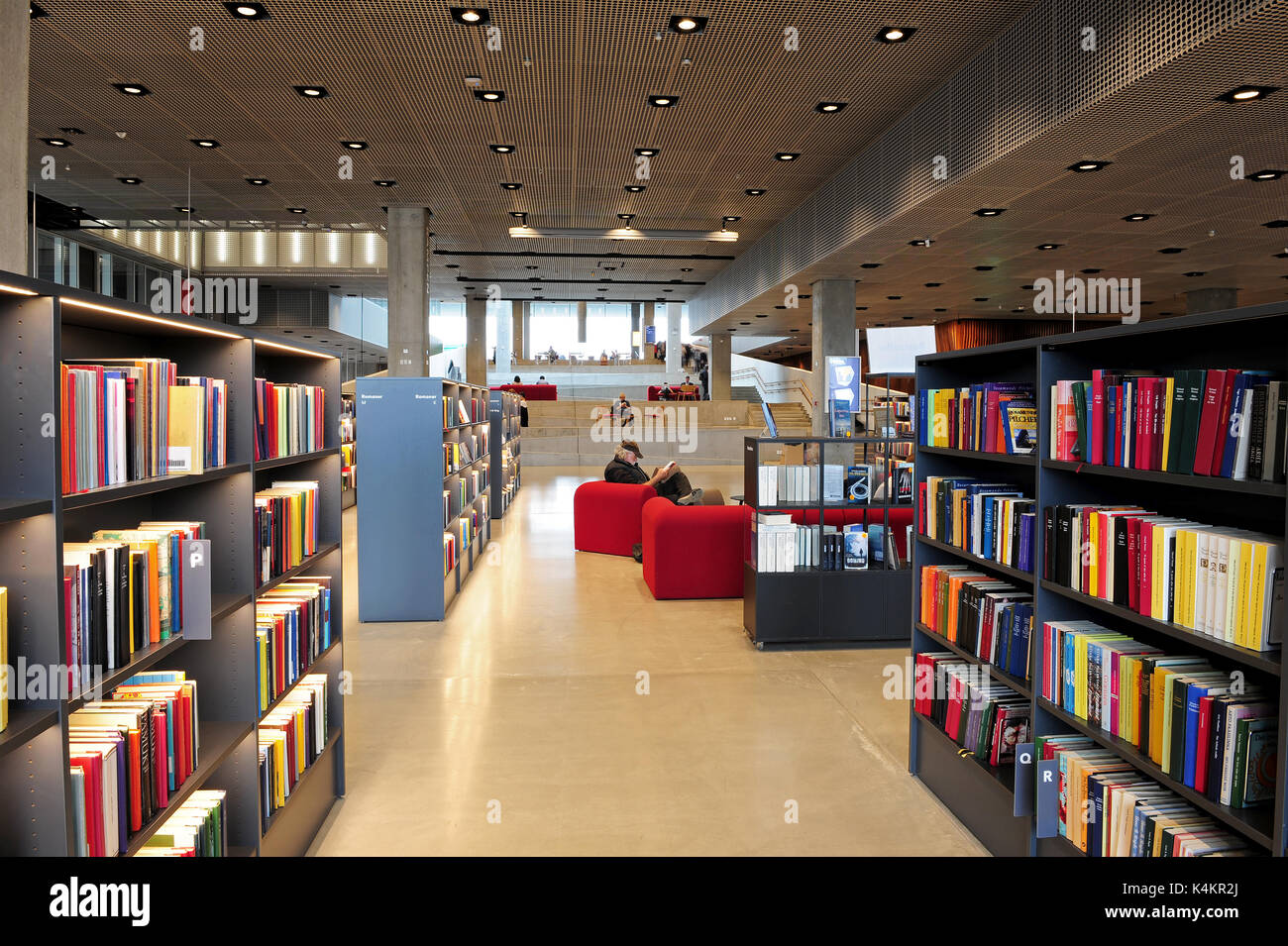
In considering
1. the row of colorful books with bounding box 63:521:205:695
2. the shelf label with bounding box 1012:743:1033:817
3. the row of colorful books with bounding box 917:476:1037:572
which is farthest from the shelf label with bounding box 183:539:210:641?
the row of colorful books with bounding box 917:476:1037:572

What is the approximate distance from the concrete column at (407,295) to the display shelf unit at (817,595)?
265 inches

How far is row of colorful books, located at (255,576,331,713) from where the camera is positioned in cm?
312

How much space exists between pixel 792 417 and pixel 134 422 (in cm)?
2562

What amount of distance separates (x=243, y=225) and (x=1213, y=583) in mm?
14978

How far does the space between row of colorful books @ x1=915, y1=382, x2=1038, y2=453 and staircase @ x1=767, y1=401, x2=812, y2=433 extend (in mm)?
21564

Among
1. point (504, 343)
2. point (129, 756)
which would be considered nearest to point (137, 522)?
point (129, 756)

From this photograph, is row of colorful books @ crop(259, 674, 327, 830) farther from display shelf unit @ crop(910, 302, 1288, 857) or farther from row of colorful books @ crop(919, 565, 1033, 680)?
row of colorful books @ crop(919, 565, 1033, 680)

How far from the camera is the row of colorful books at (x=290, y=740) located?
308 cm

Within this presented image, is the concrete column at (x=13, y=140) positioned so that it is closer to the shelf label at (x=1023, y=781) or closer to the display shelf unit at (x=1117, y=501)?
the display shelf unit at (x=1117, y=501)

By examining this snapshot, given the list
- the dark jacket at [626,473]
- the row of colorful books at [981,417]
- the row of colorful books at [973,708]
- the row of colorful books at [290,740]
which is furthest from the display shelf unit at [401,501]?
the row of colorful books at [973,708]

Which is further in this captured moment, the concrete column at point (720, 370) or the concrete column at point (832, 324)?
the concrete column at point (720, 370)

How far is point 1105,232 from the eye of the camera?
10.6m

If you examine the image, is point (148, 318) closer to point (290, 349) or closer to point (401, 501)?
point (290, 349)
